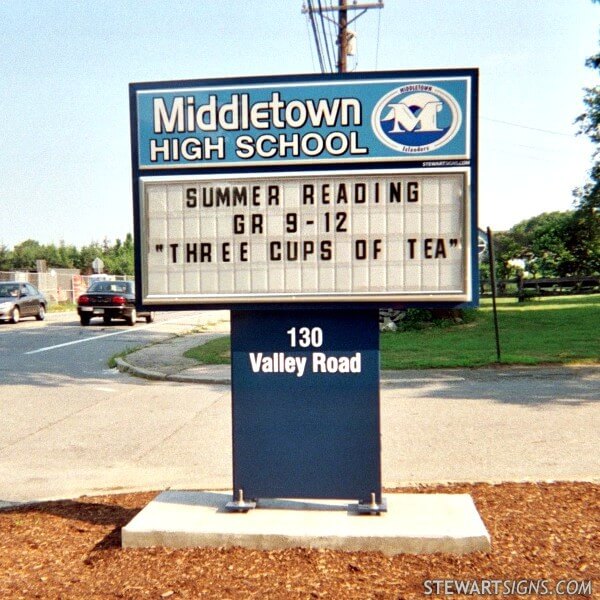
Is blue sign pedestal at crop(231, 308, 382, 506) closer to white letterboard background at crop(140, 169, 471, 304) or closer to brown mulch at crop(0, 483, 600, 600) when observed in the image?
white letterboard background at crop(140, 169, 471, 304)

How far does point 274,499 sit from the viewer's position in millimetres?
4797

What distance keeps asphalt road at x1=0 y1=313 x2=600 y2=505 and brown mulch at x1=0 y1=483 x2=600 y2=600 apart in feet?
4.81

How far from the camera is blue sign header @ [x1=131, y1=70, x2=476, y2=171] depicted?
15.1ft

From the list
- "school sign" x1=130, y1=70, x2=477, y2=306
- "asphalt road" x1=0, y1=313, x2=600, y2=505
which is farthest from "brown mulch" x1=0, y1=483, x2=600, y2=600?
"school sign" x1=130, y1=70, x2=477, y2=306

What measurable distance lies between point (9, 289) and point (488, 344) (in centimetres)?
2160

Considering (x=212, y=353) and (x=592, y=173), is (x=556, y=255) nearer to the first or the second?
(x=592, y=173)

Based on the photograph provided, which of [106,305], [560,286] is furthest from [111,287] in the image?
[560,286]

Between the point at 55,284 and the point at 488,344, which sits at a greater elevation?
the point at 55,284

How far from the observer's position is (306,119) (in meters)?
4.69

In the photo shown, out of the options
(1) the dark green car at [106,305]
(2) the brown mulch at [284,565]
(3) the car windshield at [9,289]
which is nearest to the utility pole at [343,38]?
(1) the dark green car at [106,305]

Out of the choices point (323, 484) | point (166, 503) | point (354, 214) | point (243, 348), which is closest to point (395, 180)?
point (354, 214)

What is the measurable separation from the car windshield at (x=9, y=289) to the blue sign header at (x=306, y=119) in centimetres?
2717

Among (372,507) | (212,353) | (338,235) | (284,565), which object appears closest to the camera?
(284,565)

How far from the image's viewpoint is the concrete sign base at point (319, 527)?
4.10 m
